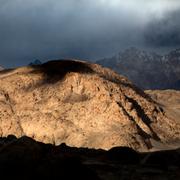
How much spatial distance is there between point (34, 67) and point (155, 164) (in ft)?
162

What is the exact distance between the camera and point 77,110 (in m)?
68.2

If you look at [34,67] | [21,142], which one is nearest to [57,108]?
[34,67]

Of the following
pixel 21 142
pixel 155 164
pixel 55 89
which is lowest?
pixel 155 164

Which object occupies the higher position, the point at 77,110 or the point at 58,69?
the point at 58,69

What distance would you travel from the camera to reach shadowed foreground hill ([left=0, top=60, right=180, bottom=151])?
2495 inches

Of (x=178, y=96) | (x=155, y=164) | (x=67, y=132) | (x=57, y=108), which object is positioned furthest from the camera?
(x=178, y=96)

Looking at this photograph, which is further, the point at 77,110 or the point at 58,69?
the point at 58,69

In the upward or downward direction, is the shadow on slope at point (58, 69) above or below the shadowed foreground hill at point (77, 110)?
above

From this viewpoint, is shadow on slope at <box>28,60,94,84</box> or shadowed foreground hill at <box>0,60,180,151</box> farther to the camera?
shadow on slope at <box>28,60,94,84</box>

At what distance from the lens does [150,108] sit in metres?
78.4

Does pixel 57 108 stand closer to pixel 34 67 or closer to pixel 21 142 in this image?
pixel 34 67

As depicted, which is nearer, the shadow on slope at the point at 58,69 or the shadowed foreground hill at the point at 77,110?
the shadowed foreground hill at the point at 77,110

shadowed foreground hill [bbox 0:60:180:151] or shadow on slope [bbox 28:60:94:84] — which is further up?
shadow on slope [bbox 28:60:94:84]

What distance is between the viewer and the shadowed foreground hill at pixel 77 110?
63.4m
